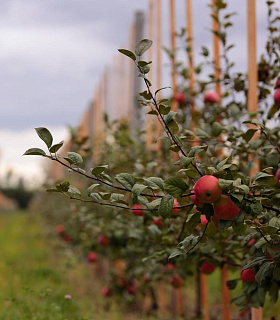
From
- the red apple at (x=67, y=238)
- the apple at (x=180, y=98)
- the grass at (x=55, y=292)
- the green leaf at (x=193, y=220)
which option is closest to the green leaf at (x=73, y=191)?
the green leaf at (x=193, y=220)

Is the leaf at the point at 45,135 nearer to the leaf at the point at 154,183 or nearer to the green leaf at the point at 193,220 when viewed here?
the leaf at the point at 154,183

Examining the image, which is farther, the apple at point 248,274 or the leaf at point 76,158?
the apple at point 248,274

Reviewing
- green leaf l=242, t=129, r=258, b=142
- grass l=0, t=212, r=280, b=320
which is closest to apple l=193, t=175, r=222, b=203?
green leaf l=242, t=129, r=258, b=142

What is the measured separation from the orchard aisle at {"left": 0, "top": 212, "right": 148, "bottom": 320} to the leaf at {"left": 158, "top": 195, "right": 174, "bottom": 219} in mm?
1465

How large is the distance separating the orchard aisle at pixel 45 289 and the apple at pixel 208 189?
1.56m

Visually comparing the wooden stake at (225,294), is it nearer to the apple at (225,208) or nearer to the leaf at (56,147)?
the apple at (225,208)

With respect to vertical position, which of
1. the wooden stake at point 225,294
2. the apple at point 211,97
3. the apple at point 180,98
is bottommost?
the wooden stake at point 225,294

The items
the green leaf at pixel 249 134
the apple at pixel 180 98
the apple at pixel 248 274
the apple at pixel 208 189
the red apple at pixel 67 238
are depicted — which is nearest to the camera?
the apple at pixel 208 189

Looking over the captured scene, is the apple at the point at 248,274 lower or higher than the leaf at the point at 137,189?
lower

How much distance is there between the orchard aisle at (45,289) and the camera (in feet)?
9.70

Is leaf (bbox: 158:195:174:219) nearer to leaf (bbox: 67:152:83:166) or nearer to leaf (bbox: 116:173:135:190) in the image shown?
leaf (bbox: 116:173:135:190)

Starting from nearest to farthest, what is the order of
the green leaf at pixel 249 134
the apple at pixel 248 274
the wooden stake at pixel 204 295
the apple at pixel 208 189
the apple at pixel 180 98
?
the apple at pixel 208 189 < the green leaf at pixel 249 134 < the apple at pixel 248 274 < the wooden stake at pixel 204 295 < the apple at pixel 180 98

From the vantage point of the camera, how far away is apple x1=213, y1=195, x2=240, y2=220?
1.38 meters

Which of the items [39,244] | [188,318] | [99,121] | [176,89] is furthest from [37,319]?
[39,244]
